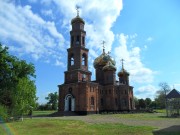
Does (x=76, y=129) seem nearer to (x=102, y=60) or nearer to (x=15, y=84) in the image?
(x=15, y=84)

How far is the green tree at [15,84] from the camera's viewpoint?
25.5m

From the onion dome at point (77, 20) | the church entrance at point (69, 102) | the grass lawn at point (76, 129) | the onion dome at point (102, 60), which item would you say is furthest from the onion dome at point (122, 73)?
the grass lawn at point (76, 129)

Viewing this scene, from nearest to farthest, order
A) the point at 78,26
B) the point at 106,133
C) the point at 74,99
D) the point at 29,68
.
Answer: the point at 106,133 < the point at 29,68 < the point at 74,99 < the point at 78,26

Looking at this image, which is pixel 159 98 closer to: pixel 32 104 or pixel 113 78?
pixel 113 78

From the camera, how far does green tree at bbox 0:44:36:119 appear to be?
2555cm

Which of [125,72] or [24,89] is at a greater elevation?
[125,72]

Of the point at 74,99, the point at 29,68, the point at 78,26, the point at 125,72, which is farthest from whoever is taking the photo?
the point at 125,72

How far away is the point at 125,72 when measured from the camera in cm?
6238

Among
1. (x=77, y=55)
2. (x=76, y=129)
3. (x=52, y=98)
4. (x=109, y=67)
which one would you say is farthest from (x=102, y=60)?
(x=52, y=98)

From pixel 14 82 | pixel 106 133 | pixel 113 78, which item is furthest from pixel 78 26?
pixel 106 133

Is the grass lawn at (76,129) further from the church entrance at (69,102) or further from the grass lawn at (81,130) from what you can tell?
the church entrance at (69,102)

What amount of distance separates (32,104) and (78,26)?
82.4 feet

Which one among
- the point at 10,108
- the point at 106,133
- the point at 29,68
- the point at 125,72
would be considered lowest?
the point at 106,133

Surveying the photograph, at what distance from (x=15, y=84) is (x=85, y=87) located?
1840 centimetres
